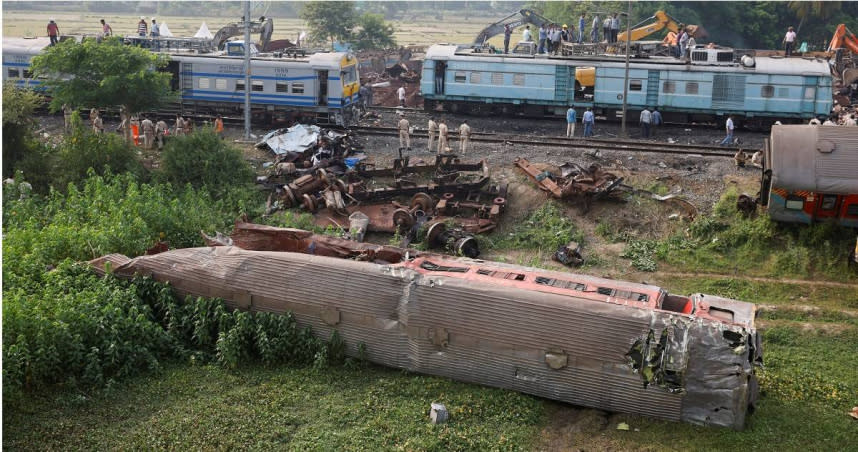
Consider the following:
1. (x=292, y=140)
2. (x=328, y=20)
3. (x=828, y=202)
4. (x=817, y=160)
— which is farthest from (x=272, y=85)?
(x=328, y=20)

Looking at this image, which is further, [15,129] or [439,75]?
[439,75]

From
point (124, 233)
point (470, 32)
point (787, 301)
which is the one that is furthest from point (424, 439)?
point (470, 32)

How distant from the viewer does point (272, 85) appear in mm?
30422

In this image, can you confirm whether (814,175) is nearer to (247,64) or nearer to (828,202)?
(828,202)

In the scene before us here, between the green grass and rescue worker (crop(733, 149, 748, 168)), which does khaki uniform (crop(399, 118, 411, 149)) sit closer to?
rescue worker (crop(733, 149, 748, 168))

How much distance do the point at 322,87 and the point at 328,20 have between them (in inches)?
1266

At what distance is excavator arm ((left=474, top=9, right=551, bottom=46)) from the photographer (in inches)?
1540

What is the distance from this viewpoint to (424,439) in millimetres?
10281

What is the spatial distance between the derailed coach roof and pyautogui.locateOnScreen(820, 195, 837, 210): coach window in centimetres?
37

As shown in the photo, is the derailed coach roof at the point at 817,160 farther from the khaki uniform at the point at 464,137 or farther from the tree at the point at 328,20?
the tree at the point at 328,20

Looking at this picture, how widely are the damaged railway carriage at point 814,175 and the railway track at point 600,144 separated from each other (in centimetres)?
715

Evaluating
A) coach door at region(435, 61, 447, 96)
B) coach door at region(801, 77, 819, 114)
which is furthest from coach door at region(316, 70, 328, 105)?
coach door at region(801, 77, 819, 114)

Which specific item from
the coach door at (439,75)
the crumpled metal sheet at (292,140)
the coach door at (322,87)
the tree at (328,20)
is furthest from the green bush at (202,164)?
the tree at (328,20)

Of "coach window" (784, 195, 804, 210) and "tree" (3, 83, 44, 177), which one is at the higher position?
"tree" (3, 83, 44, 177)
